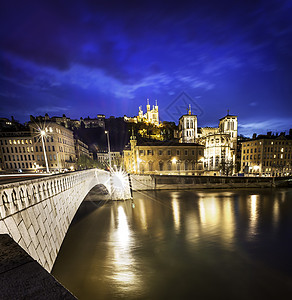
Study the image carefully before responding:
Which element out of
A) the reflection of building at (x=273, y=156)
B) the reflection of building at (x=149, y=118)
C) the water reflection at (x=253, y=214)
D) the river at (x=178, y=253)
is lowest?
the water reflection at (x=253, y=214)

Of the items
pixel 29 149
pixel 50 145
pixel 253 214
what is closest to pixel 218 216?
pixel 253 214

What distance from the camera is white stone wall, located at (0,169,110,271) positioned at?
13.5 ft

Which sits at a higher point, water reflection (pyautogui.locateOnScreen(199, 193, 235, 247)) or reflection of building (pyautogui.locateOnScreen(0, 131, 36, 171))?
reflection of building (pyautogui.locateOnScreen(0, 131, 36, 171))

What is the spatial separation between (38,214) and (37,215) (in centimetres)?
8

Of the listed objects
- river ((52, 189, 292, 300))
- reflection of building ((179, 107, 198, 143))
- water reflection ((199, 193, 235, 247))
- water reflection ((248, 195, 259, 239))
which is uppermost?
reflection of building ((179, 107, 198, 143))

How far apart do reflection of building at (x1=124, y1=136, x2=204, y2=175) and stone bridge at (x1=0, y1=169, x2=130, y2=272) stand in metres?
37.3

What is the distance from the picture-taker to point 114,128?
119125 millimetres

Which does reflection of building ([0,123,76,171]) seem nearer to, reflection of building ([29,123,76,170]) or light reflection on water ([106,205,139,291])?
reflection of building ([29,123,76,170])

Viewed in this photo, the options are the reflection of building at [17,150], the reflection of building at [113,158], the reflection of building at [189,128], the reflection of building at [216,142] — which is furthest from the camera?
the reflection of building at [113,158]

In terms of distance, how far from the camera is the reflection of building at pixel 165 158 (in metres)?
46.2

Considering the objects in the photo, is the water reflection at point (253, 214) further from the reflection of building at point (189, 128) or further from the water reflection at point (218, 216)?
the reflection of building at point (189, 128)

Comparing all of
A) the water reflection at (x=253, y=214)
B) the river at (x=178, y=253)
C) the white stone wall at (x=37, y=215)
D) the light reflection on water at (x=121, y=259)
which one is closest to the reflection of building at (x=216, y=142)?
the water reflection at (x=253, y=214)

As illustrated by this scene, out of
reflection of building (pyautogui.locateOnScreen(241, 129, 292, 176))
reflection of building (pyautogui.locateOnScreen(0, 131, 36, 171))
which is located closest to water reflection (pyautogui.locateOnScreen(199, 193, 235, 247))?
reflection of building (pyautogui.locateOnScreen(241, 129, 292, 176))

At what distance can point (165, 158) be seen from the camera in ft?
155
